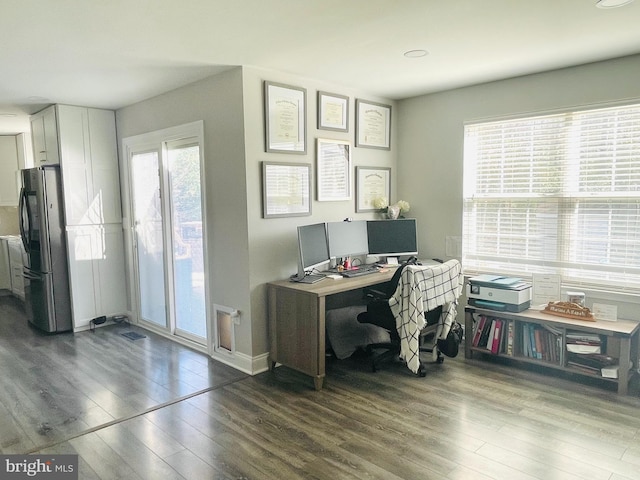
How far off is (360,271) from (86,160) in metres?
3.24

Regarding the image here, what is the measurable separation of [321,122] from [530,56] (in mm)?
1707

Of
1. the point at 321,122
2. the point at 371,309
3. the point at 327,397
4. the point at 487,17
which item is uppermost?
the point at 487,17

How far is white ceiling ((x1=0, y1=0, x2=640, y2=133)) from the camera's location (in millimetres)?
2365

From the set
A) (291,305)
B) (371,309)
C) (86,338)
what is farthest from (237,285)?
(86,338)

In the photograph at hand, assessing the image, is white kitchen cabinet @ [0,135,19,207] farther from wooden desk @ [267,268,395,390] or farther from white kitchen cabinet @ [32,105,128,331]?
wooden desk @ [267,268,395,390]

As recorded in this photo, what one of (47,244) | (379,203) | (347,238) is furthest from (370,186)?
(47,244)

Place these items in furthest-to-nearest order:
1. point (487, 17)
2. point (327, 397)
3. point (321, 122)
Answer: point (321, 122)
point (327, 397)
point (487, 17)

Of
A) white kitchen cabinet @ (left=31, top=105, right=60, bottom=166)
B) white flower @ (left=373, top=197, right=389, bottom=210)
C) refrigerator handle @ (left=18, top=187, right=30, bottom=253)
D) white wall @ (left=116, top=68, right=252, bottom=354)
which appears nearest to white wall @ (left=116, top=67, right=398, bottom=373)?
white wall @ (left=116, top=68, right=252, bottom=354)

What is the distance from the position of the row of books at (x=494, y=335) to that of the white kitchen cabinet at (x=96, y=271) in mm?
3889

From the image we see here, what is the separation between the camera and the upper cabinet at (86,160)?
470 centimetres

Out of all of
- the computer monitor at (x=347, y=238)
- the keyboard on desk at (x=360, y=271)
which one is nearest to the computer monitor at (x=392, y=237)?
the computer monitor at (x=347, y=238)

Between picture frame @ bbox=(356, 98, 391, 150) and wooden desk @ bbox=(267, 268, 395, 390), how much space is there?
1467 millimetres

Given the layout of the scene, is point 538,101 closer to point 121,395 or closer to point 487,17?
point 487,17

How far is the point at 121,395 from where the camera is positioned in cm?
325
